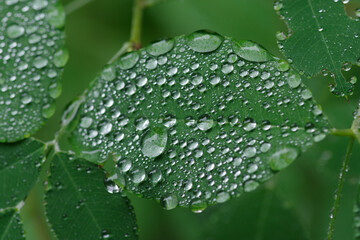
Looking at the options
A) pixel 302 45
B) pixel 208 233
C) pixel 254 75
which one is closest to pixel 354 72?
pixel 302 45

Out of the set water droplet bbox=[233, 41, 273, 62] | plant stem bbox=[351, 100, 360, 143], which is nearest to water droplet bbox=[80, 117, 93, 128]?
water droplet bbox=[233, 41, 273, 62]

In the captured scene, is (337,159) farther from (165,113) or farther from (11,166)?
(11,166)

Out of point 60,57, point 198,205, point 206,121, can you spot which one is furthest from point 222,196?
point 60,57

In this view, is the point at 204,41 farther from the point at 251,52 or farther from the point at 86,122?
the point at 86,122

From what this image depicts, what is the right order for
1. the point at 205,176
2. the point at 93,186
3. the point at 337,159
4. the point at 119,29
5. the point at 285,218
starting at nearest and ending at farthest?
the point at 205,176 → the point at 93,186 → the point at 285,218 → the point at 337,159 → the point at 119,29

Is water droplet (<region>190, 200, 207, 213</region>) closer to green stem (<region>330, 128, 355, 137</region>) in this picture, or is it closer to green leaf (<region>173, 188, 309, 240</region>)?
green stem (<region>330, 128, 355, 137</region>)

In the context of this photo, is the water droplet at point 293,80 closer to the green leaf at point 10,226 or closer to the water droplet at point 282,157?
the water droplet at point 282,157
